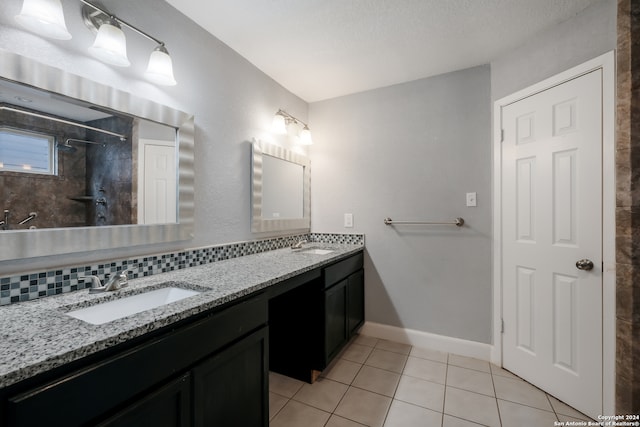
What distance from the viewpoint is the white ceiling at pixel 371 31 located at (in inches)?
62.9

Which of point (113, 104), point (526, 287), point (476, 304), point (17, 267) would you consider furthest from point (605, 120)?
point (17, 267)

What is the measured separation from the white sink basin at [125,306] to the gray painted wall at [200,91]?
0.86ft

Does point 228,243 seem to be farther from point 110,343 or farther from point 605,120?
point 605,120

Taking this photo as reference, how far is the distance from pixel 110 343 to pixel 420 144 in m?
2.44

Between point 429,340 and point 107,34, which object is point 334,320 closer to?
point 429,340

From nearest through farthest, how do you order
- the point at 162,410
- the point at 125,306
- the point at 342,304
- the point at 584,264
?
the point at 162,410 < the point at 125,306 < the point at 584,264 < the point at 342,304

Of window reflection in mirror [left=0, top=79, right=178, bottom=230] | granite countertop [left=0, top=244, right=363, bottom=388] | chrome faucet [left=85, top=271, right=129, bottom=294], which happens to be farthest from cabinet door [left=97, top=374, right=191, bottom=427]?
window reflection in mirror [left=0, top=79, right=178, bottom=230]

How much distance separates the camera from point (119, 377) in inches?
29.5

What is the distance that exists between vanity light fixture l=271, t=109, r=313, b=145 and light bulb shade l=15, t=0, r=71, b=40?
4.63 ft

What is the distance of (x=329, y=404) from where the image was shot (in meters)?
1.70

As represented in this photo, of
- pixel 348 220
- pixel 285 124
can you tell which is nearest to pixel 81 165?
pixel 285 124

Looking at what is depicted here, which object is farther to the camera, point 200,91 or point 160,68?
point 200,91

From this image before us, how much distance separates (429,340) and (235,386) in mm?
1870

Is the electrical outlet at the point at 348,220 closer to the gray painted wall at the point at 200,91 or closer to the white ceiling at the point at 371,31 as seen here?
the gray painted wall at the point at 200,91
